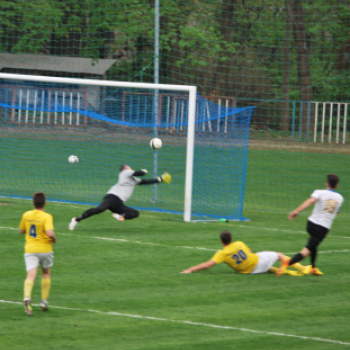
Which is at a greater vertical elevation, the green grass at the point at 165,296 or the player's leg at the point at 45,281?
the player's leg at the point at 45,281

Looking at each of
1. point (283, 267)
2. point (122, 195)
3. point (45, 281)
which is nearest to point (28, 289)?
point (45, 281)

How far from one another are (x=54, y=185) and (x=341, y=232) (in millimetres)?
8811

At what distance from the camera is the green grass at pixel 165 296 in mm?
6723

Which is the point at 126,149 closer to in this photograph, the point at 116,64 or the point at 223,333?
the point at 116,64

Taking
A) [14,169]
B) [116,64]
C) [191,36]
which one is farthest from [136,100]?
[116,64]

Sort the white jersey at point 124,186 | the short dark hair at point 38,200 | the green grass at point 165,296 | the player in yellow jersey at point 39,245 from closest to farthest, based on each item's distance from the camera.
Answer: the green grass at point 165,296 < the player in yellow jersey at point 39,245 < the short dark hair at point 38,200 < the white jersey at point 124,186

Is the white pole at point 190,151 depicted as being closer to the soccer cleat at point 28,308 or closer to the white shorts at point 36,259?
the white shorts at point 36,259

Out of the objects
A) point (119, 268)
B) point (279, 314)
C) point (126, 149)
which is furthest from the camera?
point (126, 149)

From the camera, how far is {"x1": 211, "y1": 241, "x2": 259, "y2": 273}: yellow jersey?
9328mm

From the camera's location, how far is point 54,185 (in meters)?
19.3

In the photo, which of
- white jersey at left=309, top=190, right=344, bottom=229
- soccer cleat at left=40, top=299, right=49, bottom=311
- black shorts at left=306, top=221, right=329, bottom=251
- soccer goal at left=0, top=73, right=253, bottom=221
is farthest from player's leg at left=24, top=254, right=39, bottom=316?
soccer goal at left=0, top=73, right=253, bottom=221

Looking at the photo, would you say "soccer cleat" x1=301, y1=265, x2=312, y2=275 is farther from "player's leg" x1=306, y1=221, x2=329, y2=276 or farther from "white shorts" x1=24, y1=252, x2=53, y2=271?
"white shorts" x1=24, y1=252, x2=53, y2=271

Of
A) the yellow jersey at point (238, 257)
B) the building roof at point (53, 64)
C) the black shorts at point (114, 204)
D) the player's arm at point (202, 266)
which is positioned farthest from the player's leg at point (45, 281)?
the building roof at point (53, 64)

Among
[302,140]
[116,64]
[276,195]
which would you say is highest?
[116,64]
